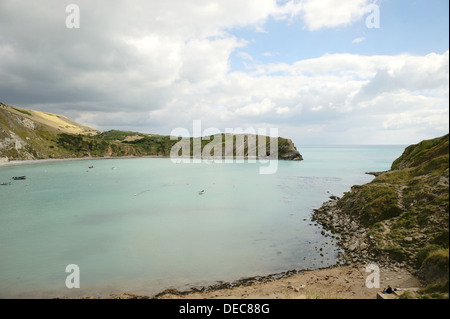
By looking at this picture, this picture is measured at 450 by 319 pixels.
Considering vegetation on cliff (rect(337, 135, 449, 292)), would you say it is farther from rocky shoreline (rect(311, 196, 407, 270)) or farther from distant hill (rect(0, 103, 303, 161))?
distant hill (rect(0, 103, 303, 161))

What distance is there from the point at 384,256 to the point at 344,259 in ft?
10.1

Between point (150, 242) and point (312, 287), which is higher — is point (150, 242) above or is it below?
below

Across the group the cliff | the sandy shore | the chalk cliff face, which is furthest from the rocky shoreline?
the chalk cliff face

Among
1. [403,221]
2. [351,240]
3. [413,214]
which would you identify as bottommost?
[351,240]

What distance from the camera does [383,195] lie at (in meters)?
28.3

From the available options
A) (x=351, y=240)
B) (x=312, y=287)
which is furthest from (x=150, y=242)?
(x=351, y=240)

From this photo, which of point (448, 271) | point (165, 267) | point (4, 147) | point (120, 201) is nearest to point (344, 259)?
point (448, 271)

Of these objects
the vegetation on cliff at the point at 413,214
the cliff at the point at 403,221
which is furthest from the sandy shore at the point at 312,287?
the vegetation on cliff at the point at 413,214

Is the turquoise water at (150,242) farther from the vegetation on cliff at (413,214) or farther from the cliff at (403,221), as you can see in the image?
the vegetation on cliff at (413,214)

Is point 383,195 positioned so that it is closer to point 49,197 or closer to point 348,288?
point 348,288

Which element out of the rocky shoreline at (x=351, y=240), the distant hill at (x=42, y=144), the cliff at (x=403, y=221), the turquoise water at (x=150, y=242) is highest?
the distant hill at (x=42, y=144)

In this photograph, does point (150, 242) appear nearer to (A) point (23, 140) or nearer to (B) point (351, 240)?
(B) point (351, 240)
